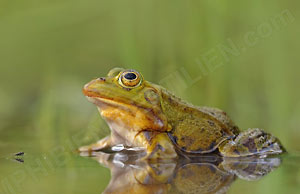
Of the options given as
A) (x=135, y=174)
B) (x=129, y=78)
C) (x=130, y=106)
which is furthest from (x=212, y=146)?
(x=135, y=174)

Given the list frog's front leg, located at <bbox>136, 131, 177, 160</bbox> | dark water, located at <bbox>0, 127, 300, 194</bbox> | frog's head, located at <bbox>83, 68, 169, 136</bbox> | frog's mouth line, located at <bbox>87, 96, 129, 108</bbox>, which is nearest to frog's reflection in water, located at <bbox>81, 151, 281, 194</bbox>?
dark water, located at <bbox>0, 127, 300, 194</bbox>

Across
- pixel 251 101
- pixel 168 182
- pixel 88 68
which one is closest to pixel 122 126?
pixel 168 182

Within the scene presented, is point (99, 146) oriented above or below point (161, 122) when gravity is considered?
below

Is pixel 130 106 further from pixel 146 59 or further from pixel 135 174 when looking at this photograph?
pixel 146 59

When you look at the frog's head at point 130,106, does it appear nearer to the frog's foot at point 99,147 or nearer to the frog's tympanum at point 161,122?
the frog's tympanum at point 161,122

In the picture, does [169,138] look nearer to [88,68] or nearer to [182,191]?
[182,191]

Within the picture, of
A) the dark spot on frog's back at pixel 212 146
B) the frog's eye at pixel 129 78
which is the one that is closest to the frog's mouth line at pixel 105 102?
the frog's eye at pixel 129 78

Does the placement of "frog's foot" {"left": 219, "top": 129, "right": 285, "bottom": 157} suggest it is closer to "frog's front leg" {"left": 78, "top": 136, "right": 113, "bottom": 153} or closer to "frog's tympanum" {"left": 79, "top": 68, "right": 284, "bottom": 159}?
"frog's tympanum" {"left": 79, "top": 68, "right": 284, "bottom": 159}
